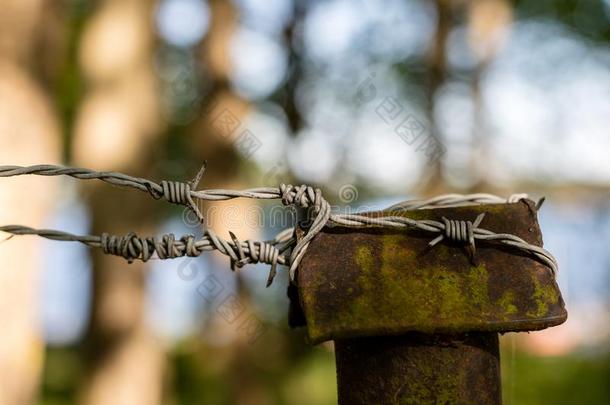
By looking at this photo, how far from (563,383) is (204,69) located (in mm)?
7087

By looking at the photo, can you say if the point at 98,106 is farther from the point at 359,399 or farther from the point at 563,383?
the point at 563,383

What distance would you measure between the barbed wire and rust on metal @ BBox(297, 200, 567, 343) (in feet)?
0.06

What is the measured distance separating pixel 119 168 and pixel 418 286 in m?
3.99

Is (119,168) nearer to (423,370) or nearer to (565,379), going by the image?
(423,370)

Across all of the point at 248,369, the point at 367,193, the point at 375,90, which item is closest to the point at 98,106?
the point at 248,369

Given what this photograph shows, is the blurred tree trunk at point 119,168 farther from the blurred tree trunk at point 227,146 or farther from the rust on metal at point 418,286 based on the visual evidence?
the rust on metal at point 418,286

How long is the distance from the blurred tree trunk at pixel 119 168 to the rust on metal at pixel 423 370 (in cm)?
382

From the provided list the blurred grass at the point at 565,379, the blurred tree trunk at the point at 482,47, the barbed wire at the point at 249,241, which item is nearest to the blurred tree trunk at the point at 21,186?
the barbed wire at the point at 249,241

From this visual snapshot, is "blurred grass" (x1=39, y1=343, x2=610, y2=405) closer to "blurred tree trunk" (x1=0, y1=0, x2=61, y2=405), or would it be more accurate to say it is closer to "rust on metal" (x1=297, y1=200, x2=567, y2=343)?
"blurred tree trunk" (x1=0, y1=0, x2=61, y2=405)

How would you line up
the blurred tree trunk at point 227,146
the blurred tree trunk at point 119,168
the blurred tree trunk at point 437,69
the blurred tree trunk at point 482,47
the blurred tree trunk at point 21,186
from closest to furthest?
the blurred tree trunk at point 21,186 → the blurred tree trunk at point 119,168 → the blurred tree trunk at point 227,146 → the blurred tree trunk at point 437,69 → the blurred tree trunk at point 482,47

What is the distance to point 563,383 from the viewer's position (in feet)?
31.3

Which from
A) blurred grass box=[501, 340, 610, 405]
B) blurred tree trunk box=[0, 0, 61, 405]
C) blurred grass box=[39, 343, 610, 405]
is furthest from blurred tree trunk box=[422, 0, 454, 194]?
blurred tree trunk box=[0, 0, 61, 405]

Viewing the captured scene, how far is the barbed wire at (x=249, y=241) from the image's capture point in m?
0.87

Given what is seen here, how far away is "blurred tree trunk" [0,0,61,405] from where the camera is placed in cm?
282
